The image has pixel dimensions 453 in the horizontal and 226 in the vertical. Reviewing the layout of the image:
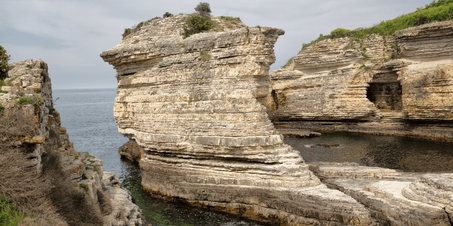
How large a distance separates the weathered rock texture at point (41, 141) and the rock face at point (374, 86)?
1088 inches

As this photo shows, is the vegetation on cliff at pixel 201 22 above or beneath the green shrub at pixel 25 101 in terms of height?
above

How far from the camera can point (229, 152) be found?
14.2 metres

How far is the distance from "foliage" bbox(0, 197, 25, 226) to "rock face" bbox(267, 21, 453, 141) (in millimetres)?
31097

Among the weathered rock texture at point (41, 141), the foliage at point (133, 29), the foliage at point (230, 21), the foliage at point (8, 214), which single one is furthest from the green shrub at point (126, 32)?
the foliage at point (8, 214)

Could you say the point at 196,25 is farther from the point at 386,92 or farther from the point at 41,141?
the point at 386,92

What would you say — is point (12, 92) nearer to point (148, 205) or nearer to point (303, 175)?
point (148, 205)

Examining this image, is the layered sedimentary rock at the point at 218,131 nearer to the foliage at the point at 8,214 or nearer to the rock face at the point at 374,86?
the foliage at the point at 8,214

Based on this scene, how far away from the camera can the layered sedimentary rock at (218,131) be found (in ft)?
42.1

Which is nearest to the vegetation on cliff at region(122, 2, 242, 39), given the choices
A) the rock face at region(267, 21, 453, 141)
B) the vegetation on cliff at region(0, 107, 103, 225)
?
the vegetation on cliff at region(0, 107, 103, 225)

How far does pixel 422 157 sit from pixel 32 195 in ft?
79.8

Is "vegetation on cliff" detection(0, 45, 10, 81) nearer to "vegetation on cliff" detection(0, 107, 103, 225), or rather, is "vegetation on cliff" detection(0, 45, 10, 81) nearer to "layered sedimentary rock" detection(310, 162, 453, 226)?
"vegetation on cliff" detection(0, 107, 103, 225)

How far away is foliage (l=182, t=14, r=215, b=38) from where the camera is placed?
17828 mm

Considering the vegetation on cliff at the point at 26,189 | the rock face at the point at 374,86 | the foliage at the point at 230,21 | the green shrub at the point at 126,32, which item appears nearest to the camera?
the vegetation on cliff at the point at 26,189

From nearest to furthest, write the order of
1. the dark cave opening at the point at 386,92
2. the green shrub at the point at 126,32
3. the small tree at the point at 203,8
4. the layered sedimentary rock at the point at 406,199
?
the layered sedimentary rock at the point at 406,199 < the small tree at the point at 203,8 < the green shrub at the point at 126,32 < the dark cave opening at the point at 386,92
